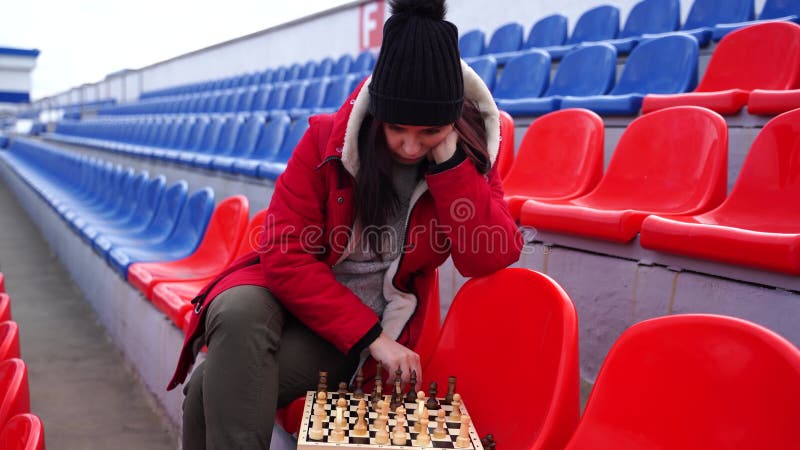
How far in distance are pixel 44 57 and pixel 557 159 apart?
17.3m

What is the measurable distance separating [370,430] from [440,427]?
0.08 m

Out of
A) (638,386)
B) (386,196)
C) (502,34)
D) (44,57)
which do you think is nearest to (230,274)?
(386,196)

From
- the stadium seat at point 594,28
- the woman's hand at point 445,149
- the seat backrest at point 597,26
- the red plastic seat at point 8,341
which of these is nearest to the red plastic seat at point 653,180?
the woman's hand at point 445,149

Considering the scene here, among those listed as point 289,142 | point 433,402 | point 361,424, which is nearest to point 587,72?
point 289,142

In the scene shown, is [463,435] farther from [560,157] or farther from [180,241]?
[180,241]

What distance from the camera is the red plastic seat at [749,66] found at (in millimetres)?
2049

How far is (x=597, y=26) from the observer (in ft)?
11.6

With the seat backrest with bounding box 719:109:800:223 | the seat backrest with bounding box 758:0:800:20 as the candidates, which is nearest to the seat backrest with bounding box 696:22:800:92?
the seat backrest with bounding box 758:0:800:20

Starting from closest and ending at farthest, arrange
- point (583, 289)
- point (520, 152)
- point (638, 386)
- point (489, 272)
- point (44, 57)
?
1. point (638, 386)
2. point (489, 272)
3. point (583, 289)
4. point (520, 152)
5. point (44, 57)

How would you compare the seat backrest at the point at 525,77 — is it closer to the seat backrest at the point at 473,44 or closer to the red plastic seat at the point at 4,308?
the seat backrest at the point at 473,44

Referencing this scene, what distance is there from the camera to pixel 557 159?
2053 mm

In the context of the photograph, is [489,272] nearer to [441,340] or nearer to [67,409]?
[441,340]

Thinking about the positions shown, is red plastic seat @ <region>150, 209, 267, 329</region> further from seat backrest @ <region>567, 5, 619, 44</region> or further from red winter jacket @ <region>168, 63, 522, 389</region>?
seat backrest @ <region>567, 5, 619, 44</region>

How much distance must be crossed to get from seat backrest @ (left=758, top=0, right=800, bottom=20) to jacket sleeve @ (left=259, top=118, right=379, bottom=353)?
2.19m
